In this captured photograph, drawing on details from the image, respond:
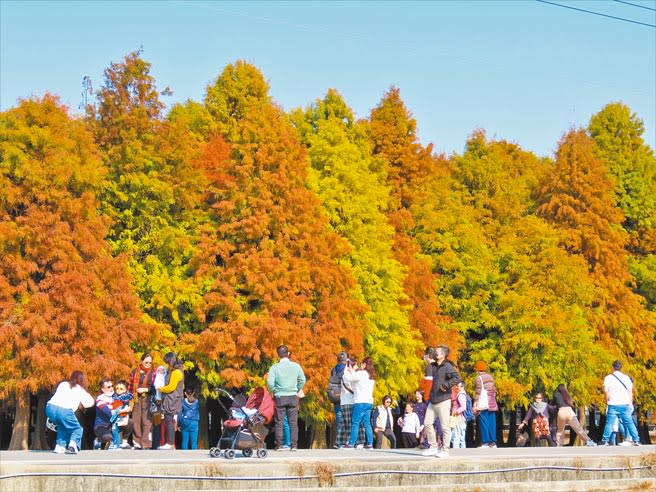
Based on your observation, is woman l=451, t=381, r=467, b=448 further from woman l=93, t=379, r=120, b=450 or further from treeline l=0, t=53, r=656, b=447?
treeline l=0, t=53, r=656, b=447

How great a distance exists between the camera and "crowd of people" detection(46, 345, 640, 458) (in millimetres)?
20031

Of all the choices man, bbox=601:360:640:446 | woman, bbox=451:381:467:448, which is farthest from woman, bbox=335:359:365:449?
man, bbox=601:360:640:446

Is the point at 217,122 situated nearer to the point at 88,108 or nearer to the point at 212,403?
the point at 88,108

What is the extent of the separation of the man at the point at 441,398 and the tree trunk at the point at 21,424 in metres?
22.4

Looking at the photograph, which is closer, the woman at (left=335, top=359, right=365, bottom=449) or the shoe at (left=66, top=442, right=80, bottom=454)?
the shoe at (left=66, top=442, right=80, bottom=454)

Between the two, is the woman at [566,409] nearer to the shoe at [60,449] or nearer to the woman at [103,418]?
the woman at [103,418]

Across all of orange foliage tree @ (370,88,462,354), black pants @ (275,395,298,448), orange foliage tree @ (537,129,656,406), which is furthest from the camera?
orange foliage tree @ (537,129,656,406)

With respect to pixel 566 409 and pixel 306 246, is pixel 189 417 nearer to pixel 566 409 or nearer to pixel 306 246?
pixel 566 409

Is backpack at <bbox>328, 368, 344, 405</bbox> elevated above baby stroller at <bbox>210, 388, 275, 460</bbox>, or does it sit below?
above

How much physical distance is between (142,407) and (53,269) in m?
17.5

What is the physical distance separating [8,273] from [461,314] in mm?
21842

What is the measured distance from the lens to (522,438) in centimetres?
3091

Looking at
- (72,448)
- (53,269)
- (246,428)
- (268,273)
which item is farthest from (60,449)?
(268,273)

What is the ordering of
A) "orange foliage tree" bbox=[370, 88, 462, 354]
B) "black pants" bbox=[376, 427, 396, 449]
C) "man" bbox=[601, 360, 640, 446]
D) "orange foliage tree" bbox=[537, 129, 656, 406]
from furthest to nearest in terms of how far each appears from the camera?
"orange foliage tree" bbox=[537, 129, 656, 406], "orange foliage tree" bbox=[370, 88, 462, 354], "black pants" bbox=[376, 427, 396, 449], "man" bbox=[601, 360, 640, 446]
